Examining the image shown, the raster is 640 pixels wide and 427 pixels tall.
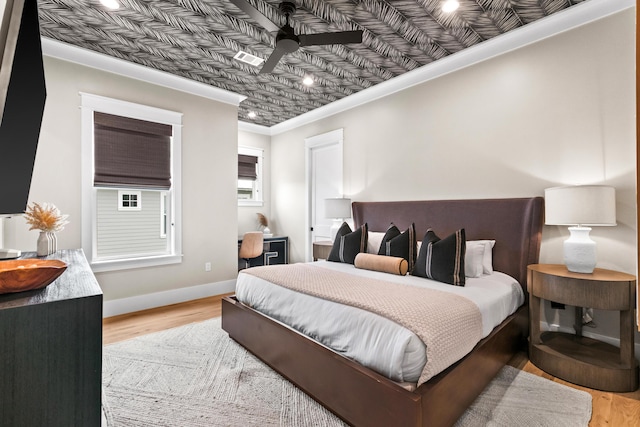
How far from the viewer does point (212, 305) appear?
152 inches

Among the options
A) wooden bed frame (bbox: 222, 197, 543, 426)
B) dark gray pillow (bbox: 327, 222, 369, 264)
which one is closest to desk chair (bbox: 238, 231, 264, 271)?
dark gray pillow (bbox: 327, 222, 369, 264)

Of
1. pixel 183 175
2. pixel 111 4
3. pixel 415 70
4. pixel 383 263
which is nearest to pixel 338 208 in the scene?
pixel 383 263

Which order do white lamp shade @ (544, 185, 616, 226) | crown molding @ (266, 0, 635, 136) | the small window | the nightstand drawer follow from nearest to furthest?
the nightstand drawer
white lamp shade @ (544, 185, 616, 226)
crown molding @ (266, 0, 635, 136)
the small window

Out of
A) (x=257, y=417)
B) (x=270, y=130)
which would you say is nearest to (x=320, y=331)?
(x=257, y=417)

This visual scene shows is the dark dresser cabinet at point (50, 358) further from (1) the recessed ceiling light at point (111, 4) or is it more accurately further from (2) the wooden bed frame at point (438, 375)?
(1) the recessed ceiling light at point (111, 4)

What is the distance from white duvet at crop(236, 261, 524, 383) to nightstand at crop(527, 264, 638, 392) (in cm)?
25

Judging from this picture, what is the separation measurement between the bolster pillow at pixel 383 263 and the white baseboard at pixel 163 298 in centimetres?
225

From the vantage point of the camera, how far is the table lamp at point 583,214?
2.19m

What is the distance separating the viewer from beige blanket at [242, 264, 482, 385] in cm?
153

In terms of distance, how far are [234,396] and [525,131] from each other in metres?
3.24

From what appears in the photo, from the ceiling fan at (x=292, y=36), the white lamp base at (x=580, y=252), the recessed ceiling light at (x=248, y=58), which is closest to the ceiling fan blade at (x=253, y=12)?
the ceiling fan at (x=292, y=36)

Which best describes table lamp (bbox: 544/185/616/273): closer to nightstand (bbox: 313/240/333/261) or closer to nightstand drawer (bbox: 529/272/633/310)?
nightstand drawer (bbox: 529/272/633/310)

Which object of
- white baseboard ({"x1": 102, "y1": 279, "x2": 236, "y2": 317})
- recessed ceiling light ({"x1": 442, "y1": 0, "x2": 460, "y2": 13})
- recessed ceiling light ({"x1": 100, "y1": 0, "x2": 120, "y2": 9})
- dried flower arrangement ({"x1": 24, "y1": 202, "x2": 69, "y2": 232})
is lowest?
white baseboard ({"x1": 102, "y1": 279, "x2": 236, "y2": 317})

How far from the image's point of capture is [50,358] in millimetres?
933
